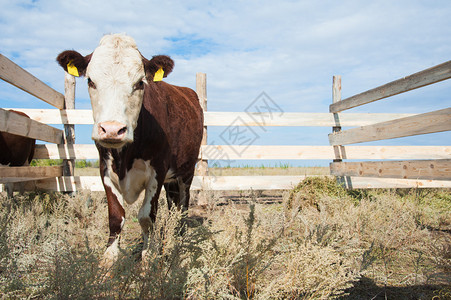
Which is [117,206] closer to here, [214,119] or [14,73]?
[14,73]

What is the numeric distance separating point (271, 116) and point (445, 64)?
3872 mm

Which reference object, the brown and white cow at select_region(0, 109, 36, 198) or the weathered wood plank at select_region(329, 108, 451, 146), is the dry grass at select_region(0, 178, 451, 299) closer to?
the weathered wood plank at select_region(329, 108, 451, 146)

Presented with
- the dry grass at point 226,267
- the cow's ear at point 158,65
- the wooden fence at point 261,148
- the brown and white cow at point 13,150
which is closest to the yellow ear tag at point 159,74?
the cow's ear at point 158,65

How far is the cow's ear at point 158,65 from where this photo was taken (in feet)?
10.6

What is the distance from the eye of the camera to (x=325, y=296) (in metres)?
1.90

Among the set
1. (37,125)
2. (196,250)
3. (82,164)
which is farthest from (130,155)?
(82,164)

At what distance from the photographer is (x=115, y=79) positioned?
9.10 feet

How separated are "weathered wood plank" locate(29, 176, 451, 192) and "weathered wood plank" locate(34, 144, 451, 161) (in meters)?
0.47

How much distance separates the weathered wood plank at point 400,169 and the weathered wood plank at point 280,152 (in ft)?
1.59

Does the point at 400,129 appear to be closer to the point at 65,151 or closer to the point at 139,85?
the point at 139,85

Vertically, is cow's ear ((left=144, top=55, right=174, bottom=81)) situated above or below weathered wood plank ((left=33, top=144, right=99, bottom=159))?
above

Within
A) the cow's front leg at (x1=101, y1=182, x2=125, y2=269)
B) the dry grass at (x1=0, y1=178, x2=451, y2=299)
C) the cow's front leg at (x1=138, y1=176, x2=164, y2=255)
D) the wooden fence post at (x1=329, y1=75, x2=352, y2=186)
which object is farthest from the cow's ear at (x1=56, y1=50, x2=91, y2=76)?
the wooden fence post at (x1=329, y1=75, x2=352, y2=186)

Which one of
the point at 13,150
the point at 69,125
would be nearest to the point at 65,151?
the point at 69,125

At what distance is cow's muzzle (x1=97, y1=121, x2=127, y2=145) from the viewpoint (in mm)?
2433
